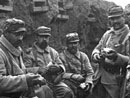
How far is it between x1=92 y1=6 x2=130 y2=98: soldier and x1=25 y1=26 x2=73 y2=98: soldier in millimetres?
719

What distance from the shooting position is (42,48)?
21.3 ft

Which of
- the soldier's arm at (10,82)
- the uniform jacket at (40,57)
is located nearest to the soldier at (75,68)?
the uniform jacket at (40,57)

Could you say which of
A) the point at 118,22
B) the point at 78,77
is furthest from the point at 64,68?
the point at 118,22

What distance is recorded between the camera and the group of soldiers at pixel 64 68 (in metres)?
4.25

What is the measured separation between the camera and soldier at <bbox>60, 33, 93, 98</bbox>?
667 cm

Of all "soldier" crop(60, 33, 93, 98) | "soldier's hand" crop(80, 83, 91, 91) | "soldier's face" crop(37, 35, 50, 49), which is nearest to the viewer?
"soldier's face" crop(37, 35, 50, 49)

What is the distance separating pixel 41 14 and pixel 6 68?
4780mm

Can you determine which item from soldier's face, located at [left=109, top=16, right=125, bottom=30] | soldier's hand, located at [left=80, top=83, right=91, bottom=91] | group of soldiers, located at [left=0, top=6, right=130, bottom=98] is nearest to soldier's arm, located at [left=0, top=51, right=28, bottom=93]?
group of soldiers, located at [left=0, top=6, right=130, bottom=98]

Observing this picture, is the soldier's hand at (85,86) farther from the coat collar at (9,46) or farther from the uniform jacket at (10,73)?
the coat collar at (9,46)

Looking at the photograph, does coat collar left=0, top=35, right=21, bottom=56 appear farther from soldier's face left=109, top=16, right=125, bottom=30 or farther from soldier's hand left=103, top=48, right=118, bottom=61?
soldier's face left=109, top=16, right=125, bottom=30

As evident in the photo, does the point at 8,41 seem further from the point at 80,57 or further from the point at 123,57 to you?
the point at 80,57

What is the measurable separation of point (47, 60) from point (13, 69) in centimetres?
200

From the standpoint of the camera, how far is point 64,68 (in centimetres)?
608

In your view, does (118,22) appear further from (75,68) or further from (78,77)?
(75,68)
